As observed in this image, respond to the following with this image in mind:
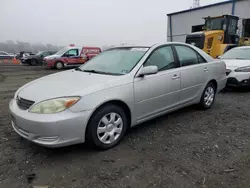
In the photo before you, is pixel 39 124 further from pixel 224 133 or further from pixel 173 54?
pixel 224 133

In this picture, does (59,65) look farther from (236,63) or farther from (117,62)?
(117,62)

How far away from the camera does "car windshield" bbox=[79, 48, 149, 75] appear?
3323mm

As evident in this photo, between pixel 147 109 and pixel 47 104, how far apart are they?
1508mm

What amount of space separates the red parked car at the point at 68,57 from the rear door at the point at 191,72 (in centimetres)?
1301

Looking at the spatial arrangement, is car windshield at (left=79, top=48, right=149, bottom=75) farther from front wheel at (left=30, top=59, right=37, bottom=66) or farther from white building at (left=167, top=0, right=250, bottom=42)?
front wheel at (left=30, top=59, right=37, bottom=66)

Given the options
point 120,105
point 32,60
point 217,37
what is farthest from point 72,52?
point 120,105

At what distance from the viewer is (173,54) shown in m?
3.87

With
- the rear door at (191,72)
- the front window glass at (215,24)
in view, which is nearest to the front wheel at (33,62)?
the front window glass at (215,24)

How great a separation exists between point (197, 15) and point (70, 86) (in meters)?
22.2

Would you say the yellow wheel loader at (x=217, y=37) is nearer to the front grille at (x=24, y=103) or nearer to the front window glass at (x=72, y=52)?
the front window glass at (x=72, y=52)

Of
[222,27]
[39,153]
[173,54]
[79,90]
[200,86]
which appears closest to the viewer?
[79,90]

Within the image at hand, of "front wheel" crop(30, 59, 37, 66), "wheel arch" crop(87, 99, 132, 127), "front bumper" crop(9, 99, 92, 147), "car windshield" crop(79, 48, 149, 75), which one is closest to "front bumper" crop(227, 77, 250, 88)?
"car windshield" crop(79, 48, 149, 75)

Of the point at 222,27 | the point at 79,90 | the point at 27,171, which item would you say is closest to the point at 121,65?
the point at 79,90

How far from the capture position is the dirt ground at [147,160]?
2.29 metres
